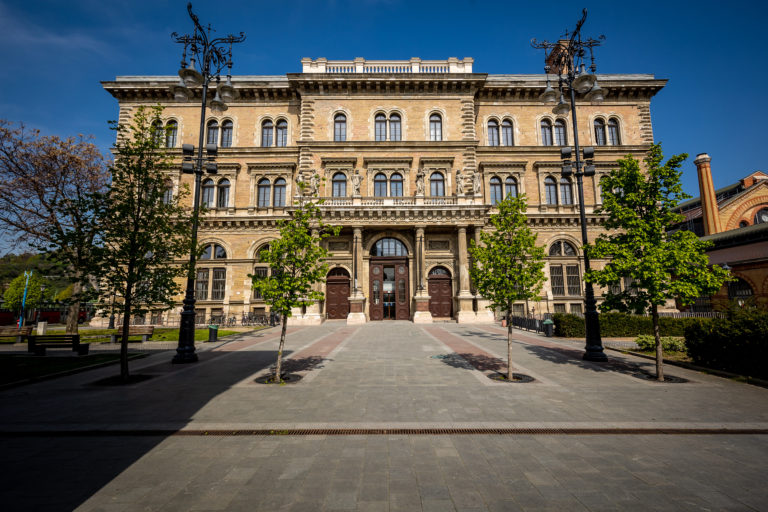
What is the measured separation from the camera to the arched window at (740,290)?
2144 cm

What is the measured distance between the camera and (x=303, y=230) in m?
8.38

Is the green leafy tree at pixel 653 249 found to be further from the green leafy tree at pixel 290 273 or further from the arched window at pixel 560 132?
the arched window at pixel 560 132

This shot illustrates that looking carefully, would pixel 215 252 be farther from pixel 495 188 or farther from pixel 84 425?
pixel 495 188

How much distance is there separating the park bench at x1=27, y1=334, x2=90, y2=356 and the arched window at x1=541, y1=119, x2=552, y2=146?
3318 centimetres

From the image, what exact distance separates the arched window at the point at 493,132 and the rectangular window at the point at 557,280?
12002mm

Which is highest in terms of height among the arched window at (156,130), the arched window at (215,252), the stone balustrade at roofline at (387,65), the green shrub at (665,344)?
the stone balustrade at roofline at (387,65)

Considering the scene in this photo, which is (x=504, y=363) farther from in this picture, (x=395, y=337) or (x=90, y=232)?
(x=90, y=232)

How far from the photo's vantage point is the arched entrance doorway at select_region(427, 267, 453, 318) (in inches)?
989

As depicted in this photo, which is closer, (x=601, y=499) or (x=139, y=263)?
(x=601, y=499)

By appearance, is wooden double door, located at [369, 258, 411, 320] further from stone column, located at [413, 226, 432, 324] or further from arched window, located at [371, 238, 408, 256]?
stone column, located at [413, 226, 432, 324]

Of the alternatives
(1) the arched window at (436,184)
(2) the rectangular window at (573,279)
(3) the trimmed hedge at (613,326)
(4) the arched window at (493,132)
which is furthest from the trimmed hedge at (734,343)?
(4) the arched window at (493,132)

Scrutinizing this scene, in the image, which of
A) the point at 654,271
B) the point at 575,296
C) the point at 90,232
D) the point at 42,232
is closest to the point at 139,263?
the point at 90,232

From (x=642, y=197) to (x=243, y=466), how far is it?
35.7ft

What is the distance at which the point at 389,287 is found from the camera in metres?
25.3
